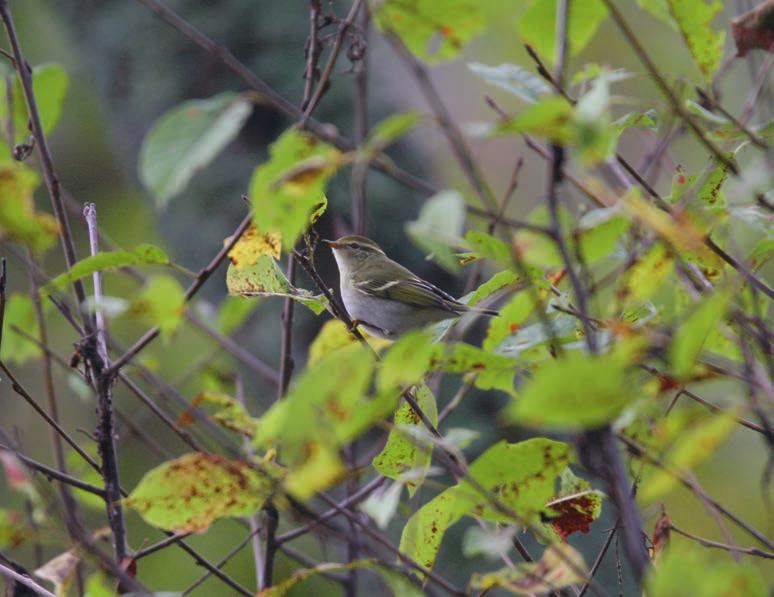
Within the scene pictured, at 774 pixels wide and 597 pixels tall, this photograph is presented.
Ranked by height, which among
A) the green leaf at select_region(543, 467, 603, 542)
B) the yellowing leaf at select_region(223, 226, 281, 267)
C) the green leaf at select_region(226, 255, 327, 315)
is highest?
the yellowing leaf at select_region(223, 226, 281, 267)

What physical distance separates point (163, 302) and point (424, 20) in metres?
0.35

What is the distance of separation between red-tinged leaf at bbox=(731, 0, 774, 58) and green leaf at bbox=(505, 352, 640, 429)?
0.67 metres

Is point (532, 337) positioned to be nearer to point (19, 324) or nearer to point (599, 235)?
point (599, 235)

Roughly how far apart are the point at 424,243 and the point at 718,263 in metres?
0.51

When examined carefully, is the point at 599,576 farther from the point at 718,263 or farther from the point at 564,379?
the point at 564,379

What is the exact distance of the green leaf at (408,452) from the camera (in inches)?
37.7

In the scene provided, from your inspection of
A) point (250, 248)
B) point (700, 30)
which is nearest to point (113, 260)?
point (250, 248)

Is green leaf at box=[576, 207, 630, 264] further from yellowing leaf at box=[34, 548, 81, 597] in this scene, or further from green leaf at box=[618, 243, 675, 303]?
yellowing leaf at box=[34, 548, 81, 597]

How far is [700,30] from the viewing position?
43.1 inches

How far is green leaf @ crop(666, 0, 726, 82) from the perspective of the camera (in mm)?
1080

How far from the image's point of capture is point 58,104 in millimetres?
1343

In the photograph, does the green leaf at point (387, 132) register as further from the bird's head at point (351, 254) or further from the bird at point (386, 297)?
the bird at point (386, 297)

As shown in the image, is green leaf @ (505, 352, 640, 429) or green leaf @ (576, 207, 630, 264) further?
green leaf @ (576, 207, 630, 264)

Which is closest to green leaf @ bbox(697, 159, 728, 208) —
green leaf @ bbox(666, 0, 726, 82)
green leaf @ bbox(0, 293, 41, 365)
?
green leaf @ bbox(666, 0, 726, 82)
